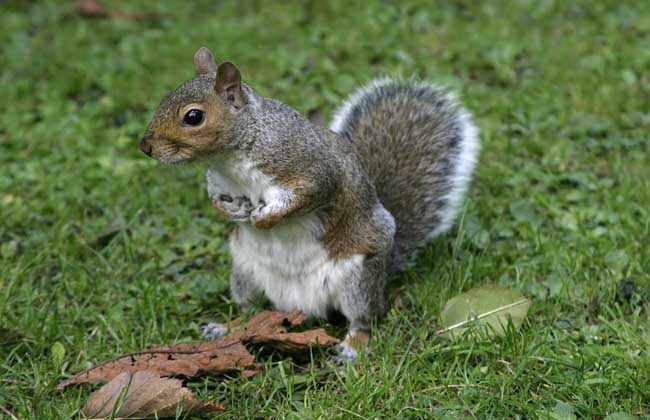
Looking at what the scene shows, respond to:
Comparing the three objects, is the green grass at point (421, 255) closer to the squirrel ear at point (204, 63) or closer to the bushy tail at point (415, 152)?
the bushy tail at point (415, 152)

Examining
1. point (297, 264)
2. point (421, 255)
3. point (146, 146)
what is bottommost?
point (421, 255)

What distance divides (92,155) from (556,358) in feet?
6.70

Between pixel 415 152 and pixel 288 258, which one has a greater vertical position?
pixel 415 152

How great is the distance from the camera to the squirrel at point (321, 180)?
2.28 meters

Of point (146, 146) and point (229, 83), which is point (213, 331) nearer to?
point (146, 146)

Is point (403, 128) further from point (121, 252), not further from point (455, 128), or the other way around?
point (121, 252)

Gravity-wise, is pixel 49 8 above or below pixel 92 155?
above

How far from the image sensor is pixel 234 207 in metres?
2.42

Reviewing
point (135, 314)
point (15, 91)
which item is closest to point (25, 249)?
point (135, 314)

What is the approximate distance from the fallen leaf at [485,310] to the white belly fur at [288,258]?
0.99ft

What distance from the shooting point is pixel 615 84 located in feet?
12.5

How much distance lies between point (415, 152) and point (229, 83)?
0.77m

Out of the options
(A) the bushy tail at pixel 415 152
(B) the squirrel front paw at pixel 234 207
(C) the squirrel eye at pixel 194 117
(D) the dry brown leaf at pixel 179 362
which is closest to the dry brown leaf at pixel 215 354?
(D) the dry brown leaf at pixel 179 362

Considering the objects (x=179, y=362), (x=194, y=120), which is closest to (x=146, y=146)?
(x=194, y=120)
